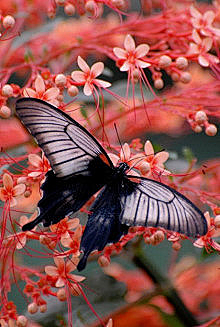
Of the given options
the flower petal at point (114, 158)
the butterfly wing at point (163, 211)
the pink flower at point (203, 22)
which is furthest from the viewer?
the pink flower at point (203, 22)

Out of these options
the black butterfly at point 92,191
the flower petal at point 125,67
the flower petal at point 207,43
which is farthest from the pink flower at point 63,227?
the flower petal at point 207,43

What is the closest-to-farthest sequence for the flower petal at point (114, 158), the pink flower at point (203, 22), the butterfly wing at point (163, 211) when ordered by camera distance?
1. the butterfly wing at point (163, 211)
2. the flower petal at point (114, 158)
3. the pink flower at point (203, 22)

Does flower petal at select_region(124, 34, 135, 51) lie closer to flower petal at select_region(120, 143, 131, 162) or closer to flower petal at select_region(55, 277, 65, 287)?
flower petal at select_region(120, 143, 131, 162)

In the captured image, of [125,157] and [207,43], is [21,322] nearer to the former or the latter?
[125,157]

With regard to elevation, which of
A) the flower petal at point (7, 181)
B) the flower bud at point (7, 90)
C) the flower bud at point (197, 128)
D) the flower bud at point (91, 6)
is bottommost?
the flower bud at point (197, 128)

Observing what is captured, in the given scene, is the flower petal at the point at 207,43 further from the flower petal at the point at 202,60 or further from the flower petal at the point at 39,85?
the flower petal at the point at 39,85

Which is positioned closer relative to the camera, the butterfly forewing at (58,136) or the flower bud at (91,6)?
the butterfly forewing at (58,136)

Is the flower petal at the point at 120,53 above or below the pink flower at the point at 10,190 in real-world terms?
above
